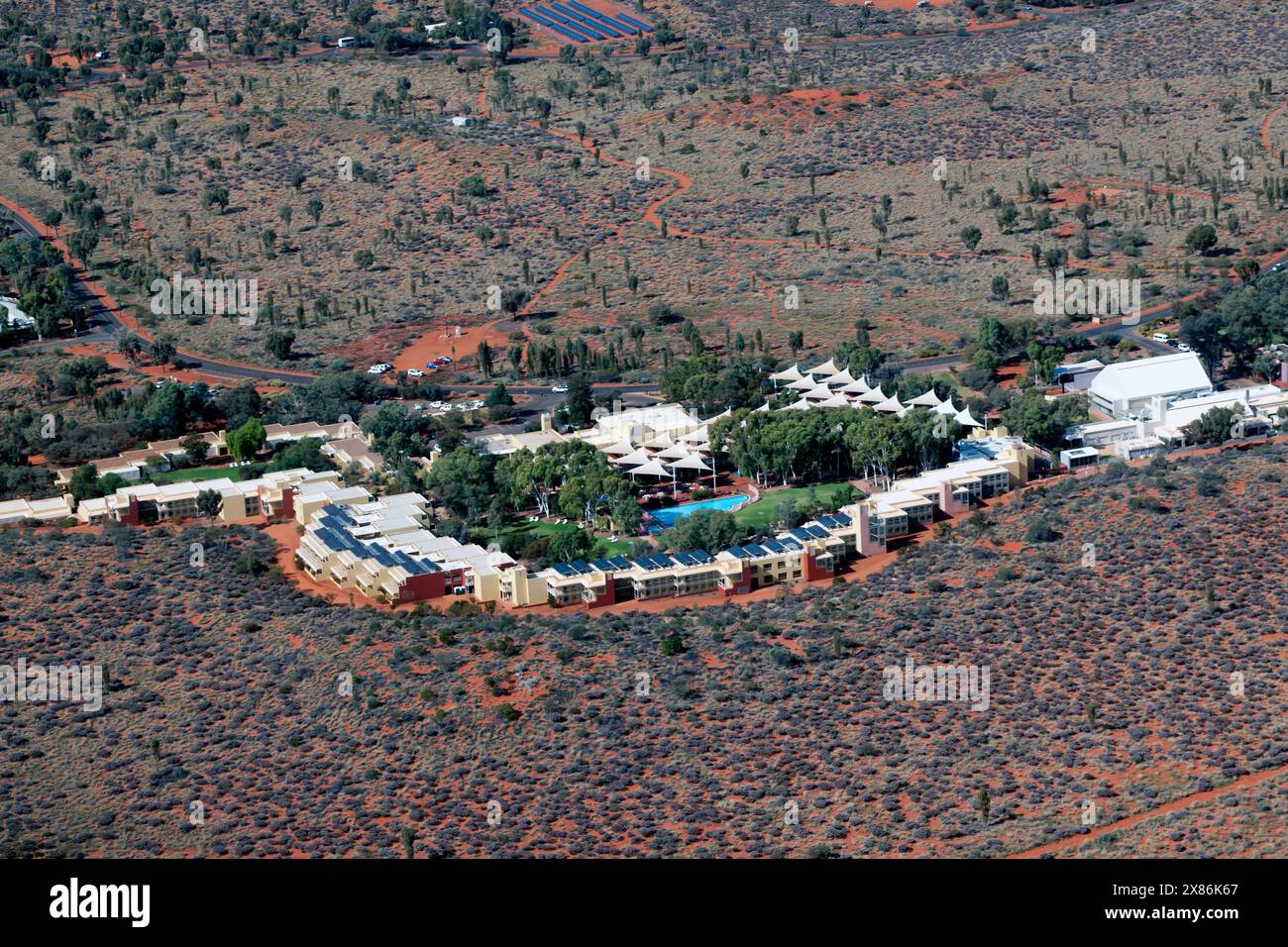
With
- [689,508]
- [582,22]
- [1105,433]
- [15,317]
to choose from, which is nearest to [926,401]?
[1105,433]

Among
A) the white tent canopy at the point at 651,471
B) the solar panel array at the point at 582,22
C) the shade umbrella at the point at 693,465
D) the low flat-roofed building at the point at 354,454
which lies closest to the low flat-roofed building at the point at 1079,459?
the shade umbrella at the point at 693,465

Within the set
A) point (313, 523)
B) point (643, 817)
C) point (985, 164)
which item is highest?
point (985, 164)

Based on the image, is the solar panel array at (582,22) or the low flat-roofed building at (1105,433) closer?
the low flat-roofed building at (1105,433)

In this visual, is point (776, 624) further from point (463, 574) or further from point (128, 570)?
point (128, 570)

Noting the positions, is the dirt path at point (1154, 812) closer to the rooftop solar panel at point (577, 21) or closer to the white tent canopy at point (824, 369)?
the white tent canopy at point (824, 369)

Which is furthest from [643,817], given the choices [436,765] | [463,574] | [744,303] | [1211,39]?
[1211,39]

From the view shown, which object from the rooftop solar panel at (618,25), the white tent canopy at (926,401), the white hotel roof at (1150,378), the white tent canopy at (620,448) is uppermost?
the rooftop solar panel at (618,25)
